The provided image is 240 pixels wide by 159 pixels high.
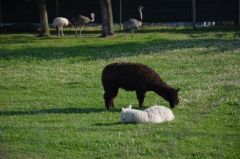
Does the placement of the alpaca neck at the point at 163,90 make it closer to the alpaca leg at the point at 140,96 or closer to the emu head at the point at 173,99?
the emu head at the point at 173,99

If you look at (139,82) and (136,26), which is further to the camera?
(136,26)

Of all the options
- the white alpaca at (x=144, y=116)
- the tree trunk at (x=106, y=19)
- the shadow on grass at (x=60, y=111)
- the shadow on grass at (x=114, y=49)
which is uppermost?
the tree trunk at (x=106, y=19)

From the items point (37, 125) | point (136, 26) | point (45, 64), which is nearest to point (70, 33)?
point (136, 26)

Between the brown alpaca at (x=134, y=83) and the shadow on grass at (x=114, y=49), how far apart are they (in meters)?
12.3

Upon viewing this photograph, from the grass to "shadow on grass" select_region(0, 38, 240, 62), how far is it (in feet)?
0.16

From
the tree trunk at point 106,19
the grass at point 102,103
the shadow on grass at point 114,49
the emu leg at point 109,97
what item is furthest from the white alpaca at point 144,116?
the tree trunk at point 106,19

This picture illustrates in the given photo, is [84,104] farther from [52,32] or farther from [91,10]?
[91,10]

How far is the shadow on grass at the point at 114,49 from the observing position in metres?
30.9

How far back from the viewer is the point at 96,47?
34.4m

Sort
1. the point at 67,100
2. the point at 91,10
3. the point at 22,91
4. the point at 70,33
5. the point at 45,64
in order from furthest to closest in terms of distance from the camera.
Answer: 1. the point at 91,10
2. the point at 70,33
3. the point at 45,64
4. the point at 22,91
5. the point at 67,100

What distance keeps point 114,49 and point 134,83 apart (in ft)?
52.8

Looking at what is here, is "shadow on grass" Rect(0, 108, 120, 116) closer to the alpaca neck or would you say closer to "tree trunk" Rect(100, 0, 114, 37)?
the alpaca neck

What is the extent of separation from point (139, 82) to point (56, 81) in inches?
239

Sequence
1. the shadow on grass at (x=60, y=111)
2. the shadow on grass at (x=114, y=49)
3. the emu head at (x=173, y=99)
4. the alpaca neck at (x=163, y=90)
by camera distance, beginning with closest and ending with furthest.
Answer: the shadow on grass at (x=60, y=111) → the emu head at (x=173, y=99) → the alpaca neck at (x=163, y=90) → the shadow on grass at (x=114, y=49)
